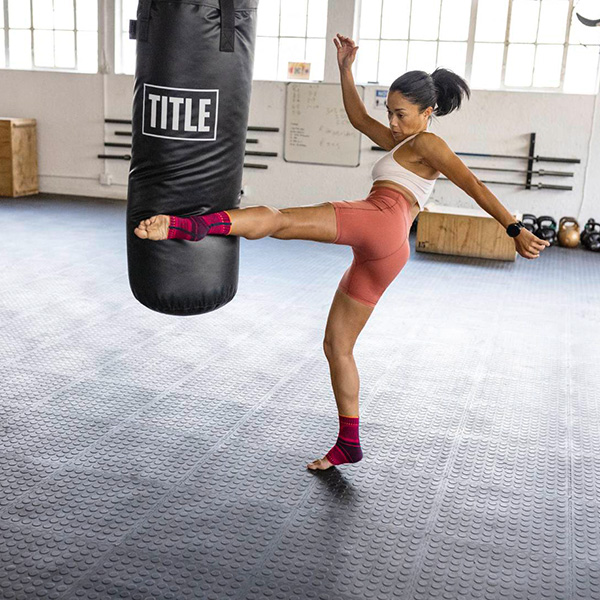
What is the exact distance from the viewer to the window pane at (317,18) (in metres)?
8.07

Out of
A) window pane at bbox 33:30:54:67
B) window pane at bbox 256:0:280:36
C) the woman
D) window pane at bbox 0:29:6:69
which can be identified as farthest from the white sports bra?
window pane at bbox 0:29:6:69

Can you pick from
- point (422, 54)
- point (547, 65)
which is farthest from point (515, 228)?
point (422, 54)

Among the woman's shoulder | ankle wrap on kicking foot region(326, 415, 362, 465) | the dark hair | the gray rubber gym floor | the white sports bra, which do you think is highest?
the dark hair

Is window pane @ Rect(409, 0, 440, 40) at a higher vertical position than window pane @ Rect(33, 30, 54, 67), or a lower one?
higher

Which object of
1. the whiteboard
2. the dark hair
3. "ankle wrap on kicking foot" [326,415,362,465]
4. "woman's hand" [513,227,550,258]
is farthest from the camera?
the whiteboard

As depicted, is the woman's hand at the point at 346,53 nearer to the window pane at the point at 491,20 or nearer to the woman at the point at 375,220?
the woman at the point at 375,220

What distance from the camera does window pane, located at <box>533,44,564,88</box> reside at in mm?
7559

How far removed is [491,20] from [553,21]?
611mm

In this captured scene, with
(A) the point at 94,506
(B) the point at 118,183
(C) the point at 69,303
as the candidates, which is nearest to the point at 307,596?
(A) the point at 94,506

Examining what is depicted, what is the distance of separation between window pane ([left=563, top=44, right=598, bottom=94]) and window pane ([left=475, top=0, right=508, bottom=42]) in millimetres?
727

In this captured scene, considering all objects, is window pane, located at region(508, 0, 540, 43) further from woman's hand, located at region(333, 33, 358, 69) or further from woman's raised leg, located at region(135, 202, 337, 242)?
woman's raised leg, located at region(135, 202, 337, 242)

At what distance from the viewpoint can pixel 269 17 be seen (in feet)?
27.3

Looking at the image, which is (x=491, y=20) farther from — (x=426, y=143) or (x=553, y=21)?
(x=426, y=143)

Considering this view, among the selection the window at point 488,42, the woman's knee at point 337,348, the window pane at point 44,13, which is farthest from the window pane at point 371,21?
the woman's knee at point 337,348
